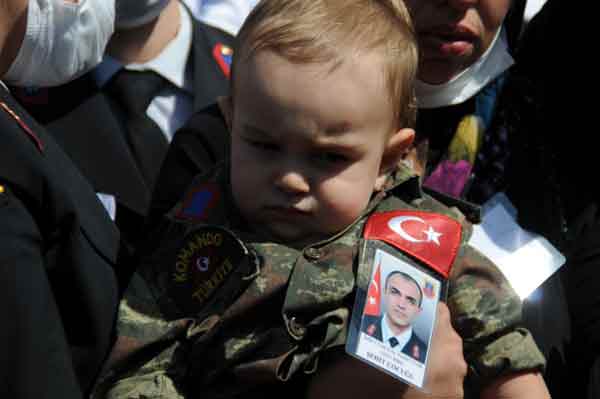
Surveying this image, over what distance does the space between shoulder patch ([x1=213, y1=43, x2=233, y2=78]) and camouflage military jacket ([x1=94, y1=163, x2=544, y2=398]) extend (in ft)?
2.24

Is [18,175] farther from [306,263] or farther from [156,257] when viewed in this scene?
[306,263]

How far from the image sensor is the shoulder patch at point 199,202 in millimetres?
1867

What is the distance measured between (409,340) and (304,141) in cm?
41

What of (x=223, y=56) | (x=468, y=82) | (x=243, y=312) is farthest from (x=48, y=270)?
(x=468, y=82)

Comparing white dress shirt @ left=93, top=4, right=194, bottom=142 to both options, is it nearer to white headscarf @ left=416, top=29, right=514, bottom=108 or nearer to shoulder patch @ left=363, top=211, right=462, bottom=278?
white headscarf @ left=416, top=29, right=514, bottom=108

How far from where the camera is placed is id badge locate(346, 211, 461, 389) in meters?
1.66

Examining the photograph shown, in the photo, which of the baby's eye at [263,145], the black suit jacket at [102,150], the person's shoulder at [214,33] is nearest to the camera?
the baby's eye at [263,145]

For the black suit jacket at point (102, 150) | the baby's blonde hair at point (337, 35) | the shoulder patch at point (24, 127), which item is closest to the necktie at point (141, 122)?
the black suit jacket at point (102, 150)

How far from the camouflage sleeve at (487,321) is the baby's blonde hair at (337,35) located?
1.13 feet

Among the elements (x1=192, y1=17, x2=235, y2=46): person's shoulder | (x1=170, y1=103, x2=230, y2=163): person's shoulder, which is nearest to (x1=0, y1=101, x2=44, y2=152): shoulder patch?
(x1=170, y1=103, x2=230, y2=163): person's shoulder

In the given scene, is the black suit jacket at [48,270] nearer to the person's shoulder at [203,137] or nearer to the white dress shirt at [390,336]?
the person's shoulder at [203,137]

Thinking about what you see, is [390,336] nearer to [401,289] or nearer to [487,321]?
[401,289]

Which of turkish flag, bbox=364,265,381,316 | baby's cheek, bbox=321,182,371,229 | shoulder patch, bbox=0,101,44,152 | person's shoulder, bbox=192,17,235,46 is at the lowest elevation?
person's shoulder, bbox=192,17,235,46

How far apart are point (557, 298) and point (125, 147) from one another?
113 centimetres
